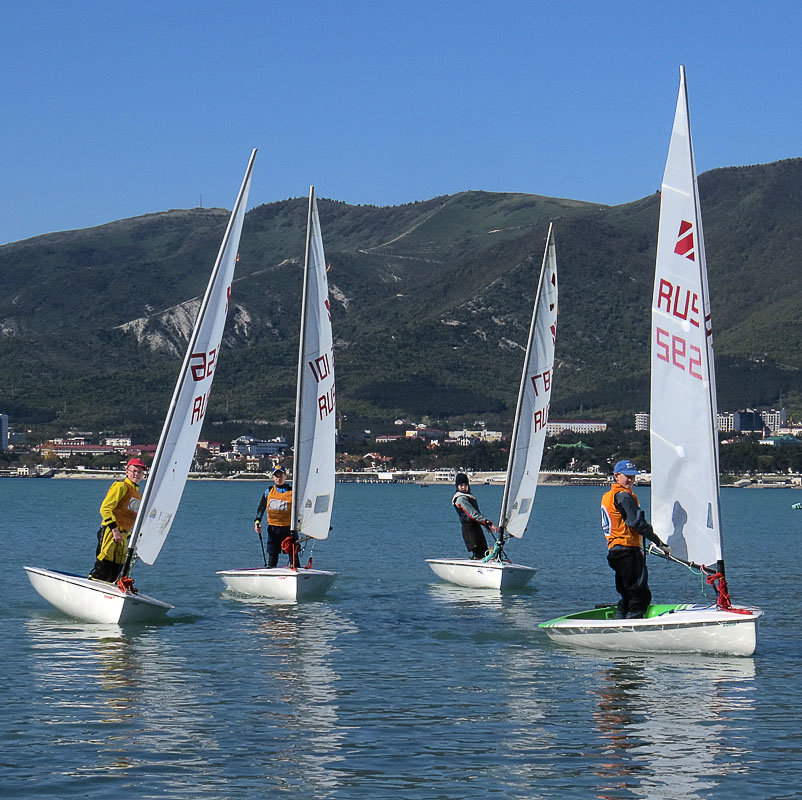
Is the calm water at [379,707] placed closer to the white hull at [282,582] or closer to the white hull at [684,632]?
the white hull at [684,632]

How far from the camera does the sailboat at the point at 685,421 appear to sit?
1933 cm

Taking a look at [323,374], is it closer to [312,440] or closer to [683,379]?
[312,440]

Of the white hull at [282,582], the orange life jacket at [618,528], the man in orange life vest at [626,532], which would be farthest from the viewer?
the white hull at [282,582]

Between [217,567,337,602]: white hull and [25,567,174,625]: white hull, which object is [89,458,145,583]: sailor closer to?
[25,567,174,625]: white hull

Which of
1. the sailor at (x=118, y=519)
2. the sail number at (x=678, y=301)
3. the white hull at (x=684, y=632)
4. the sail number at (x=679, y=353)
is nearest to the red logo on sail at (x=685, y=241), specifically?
the sail number at (x=678, y=301)

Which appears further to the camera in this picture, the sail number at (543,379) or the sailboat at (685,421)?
the sail number at (543,379)

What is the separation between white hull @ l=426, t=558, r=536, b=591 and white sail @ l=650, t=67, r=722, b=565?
1080 cm

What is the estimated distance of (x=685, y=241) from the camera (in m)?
19.5

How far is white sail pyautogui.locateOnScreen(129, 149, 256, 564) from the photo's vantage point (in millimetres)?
21625

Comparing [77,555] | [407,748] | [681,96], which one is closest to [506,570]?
[681,96]

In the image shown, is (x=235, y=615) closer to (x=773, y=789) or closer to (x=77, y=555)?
(x=773, y=789)

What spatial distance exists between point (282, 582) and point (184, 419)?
5.58 meters

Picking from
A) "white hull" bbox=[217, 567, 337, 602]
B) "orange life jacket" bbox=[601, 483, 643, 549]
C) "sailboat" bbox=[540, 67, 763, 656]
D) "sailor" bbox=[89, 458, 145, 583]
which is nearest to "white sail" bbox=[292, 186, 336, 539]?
"white hull" bbox=[217, 567, 337, 602]

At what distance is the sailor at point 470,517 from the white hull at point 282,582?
3209 mm
